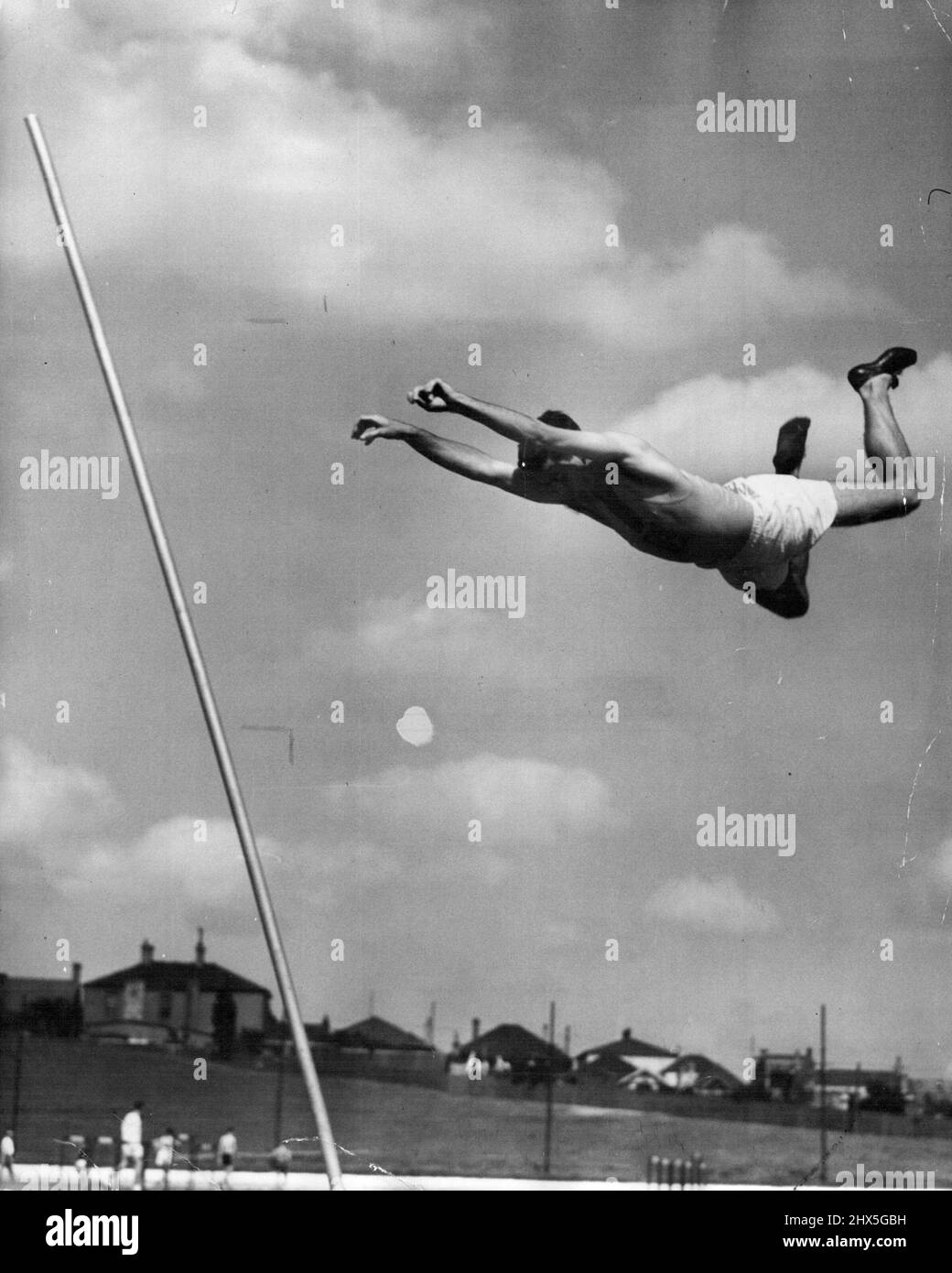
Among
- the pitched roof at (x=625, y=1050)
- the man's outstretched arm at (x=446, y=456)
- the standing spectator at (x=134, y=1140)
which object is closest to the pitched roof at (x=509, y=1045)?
the pitched roof at (x=625, y=1050)

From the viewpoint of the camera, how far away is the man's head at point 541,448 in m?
7.62

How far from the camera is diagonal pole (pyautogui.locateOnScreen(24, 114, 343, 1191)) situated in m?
7.01

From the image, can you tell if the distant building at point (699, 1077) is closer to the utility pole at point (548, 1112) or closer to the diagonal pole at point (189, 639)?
the utility pole at point (548, 1112)

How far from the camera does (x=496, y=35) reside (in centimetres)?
773

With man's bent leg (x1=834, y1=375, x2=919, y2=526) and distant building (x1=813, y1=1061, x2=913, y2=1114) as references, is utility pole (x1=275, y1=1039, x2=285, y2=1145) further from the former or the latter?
man's bent leg (x1=834, y1=375, x2=919, y2=526)

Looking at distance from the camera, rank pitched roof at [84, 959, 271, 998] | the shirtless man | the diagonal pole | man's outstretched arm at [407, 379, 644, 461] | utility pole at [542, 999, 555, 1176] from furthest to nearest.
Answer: the shirtless man
man's outstretched arm at [407, 379, 644, 461]
pitched roof at [84, 959, 271, 998]
utility pole at [542, 999, 555, 1176]
the diagonal pole

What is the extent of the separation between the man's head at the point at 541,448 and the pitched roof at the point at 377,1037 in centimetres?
244

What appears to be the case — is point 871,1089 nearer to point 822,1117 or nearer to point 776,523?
point 822,1117

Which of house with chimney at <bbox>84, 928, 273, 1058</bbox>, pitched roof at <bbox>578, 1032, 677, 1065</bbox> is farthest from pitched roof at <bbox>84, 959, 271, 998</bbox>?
pitched roof at <bbox>578, 1032, 677, 1065</bbox>

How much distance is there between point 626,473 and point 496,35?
2005 millimetres

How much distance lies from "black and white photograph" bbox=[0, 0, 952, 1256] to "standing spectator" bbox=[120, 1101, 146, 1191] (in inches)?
0.5
